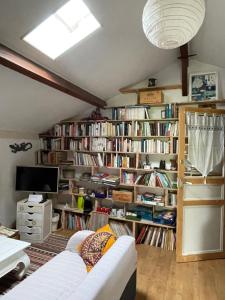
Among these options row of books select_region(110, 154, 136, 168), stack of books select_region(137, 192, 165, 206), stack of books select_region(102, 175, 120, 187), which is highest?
row of books select_region(110, 154, 136, 168)

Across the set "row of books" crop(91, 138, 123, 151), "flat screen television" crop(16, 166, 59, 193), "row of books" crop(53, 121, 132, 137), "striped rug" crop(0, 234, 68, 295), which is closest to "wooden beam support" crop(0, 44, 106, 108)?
"row of books" crop(53, 121, 132, 137)

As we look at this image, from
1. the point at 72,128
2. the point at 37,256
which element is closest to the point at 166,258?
the point at 37,256

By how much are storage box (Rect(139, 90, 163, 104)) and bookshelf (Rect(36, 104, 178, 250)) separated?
5.3 inches

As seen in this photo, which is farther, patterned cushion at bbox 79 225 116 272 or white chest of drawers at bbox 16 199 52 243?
white chest of drawers at bbox 16 199 52 243

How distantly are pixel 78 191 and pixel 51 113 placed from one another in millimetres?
1439

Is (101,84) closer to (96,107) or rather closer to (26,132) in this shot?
(96,107)

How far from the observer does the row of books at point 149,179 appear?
3305 millimetres

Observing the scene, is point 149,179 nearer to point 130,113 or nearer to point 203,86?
point 130,113

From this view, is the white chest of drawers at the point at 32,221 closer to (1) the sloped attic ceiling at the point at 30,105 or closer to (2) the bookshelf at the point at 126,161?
(2) the bookshelf at the point at 126,161

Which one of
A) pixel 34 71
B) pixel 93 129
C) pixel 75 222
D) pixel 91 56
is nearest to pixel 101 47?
pixel 91 56

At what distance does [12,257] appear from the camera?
220cm

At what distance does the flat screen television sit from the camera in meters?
3.57

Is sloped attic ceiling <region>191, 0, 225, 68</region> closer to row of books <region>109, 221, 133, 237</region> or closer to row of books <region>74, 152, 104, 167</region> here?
row of books <region>74, 152, 104, 167</region>

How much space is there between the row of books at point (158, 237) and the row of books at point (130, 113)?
69.2 inches
